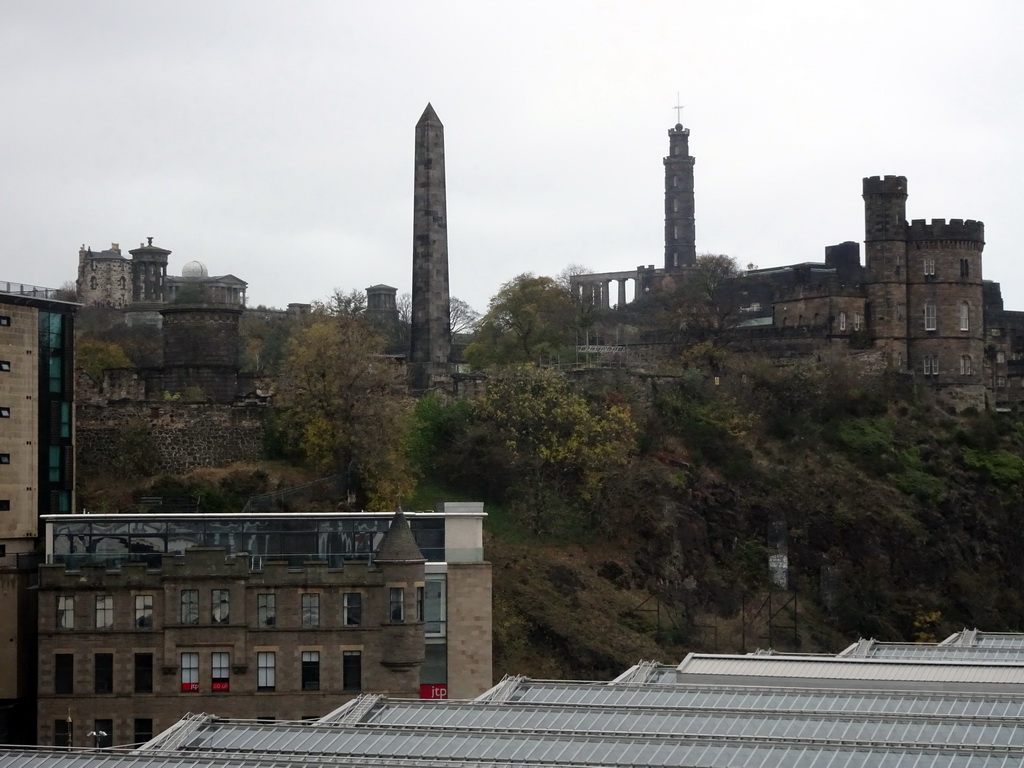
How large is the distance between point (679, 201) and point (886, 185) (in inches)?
2821

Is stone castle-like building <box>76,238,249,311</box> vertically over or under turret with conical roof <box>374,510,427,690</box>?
over

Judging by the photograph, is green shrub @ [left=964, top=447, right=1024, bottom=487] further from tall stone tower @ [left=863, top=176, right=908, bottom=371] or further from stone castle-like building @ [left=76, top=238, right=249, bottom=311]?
stone castle-like building @ [left=76, top=238, right=249, bottom=311]

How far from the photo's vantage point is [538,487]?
2876 inches

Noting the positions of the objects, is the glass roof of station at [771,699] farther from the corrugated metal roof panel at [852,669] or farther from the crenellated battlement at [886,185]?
the crenellated battlement at [886,185]

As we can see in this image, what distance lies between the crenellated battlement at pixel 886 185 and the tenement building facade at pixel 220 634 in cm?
4658

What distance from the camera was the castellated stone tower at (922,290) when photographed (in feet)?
303

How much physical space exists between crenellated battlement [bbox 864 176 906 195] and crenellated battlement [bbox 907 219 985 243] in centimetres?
174

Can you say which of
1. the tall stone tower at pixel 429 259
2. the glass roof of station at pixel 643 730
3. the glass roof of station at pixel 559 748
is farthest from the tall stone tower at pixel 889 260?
the glass roof of station at pixel 559 748

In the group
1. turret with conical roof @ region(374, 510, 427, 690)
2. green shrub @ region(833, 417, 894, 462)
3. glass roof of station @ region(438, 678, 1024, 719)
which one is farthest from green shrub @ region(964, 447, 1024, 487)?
glass roof of station @ region(438, 678, 1024, 719)

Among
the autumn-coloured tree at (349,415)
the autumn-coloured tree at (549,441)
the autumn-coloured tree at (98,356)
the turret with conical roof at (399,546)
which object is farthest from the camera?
the autumn-coloured tree at (98,356)

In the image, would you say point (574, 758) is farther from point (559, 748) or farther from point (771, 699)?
point (771, 699)

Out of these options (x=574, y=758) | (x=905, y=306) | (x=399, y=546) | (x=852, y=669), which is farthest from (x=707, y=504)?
(x=574, y=758)

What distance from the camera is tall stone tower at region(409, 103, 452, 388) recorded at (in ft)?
262

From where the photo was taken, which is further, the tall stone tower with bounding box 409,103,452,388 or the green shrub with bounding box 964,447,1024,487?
the green shrub with bounding box 964,447,1024,487
